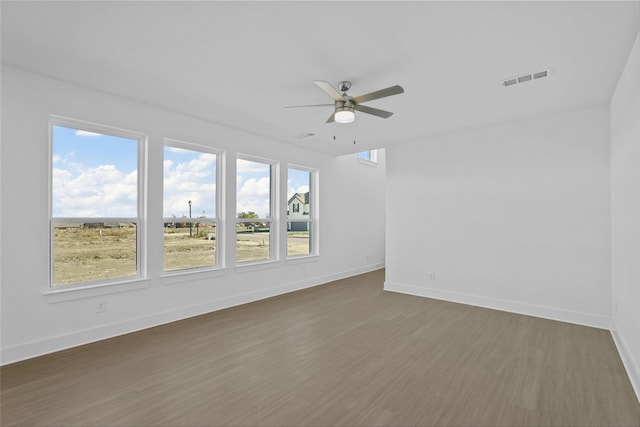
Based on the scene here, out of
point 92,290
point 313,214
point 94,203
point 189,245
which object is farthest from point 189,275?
point 313,214

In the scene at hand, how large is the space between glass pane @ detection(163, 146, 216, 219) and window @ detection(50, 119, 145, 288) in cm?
36

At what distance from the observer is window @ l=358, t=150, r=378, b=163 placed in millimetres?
7340

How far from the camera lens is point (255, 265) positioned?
4.93 m

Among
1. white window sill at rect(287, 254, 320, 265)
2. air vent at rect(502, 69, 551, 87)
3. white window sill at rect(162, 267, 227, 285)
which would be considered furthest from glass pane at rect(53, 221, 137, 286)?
air vent at rect(502, 69, 551, 87)

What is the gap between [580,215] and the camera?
12.7 feet

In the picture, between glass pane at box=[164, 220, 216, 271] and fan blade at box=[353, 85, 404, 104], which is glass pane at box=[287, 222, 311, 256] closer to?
glass pane at box=[164, 220, 216, 271]

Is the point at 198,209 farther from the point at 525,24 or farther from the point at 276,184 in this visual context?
the point at 525,24

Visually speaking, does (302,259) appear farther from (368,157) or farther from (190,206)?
(368,157)

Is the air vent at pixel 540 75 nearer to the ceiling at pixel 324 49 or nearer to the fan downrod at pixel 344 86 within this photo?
the ceiling at pixel 324 49

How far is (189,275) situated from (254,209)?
153 cm

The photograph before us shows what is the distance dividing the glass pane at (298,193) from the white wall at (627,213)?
4463 mm

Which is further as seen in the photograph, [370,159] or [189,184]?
[370,159]

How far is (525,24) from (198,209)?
4103 millimetres

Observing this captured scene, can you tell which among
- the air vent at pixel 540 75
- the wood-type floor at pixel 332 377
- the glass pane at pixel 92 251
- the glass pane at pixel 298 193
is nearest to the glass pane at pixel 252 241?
the glass pane at pixel 298 193
